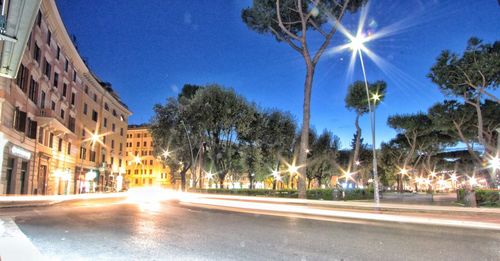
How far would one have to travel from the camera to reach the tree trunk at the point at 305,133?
25.6 m

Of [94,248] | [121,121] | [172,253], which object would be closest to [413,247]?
[172,253]

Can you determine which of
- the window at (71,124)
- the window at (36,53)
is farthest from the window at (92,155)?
the window at (36,53)

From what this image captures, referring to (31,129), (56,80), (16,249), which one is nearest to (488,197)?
(16,249)

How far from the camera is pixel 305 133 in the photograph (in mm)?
25953

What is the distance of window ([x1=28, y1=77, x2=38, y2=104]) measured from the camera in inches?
1137

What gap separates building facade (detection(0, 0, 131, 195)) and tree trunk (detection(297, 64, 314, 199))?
56.1 feet

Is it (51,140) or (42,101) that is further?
(51,140)

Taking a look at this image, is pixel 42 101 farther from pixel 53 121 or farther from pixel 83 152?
pixel 83 152

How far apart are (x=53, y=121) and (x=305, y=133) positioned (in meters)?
21.7

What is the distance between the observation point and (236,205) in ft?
76.4

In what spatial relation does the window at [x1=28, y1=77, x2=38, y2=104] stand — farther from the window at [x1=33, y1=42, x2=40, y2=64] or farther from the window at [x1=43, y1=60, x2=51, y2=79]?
the window at [x1=43, y1=60, x2=51, y2=79]

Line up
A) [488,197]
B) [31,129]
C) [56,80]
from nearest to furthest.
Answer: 1. [488,197]
2. [31,129]
3. [56,80]

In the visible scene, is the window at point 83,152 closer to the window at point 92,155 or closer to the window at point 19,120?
the window at point 92,155

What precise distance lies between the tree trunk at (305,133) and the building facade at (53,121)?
17.1m
